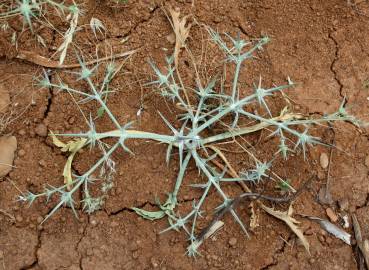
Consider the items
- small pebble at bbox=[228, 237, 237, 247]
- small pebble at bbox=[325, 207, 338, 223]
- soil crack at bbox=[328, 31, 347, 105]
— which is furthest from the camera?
soil crack at bbox=[328, 31, 347, 105]

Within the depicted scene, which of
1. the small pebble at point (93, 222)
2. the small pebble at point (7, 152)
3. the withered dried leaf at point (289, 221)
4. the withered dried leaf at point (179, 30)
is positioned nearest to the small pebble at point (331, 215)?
the withered dried leaf at point (289, 221)

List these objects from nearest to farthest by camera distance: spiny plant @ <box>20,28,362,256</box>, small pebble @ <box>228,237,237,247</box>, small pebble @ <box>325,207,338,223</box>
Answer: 1. spiny plant @ <box>20,28,362,256</box>
2. small pebble @ <box>228,237,237,247</box>
3. small pebble @ <box>325,207,338,223</box>

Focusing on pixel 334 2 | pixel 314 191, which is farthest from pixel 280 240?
pixel 334 2

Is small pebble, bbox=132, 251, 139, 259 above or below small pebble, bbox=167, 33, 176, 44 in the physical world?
below

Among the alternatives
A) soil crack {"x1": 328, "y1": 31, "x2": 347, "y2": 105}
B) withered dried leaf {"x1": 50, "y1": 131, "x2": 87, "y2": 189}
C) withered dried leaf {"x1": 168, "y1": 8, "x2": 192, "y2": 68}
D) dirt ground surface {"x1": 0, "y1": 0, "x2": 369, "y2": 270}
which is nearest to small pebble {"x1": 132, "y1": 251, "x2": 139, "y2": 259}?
dirt ground surface {"x1": 0, "y1": 0, "x2": 369, "y2": 270}

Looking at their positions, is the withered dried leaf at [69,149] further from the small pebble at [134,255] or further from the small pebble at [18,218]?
the small pebble at [134,255]

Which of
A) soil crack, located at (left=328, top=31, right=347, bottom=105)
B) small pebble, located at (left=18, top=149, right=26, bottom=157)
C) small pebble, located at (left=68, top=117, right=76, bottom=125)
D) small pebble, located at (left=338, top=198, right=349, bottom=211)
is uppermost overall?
soil crack, located at (left=328, top=31, right=347, bottom=105)

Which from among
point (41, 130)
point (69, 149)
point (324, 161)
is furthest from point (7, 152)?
point (324, 161)

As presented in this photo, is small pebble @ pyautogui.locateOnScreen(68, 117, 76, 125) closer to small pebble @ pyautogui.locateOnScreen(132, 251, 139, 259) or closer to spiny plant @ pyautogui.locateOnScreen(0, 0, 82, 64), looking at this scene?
spiny plant @ pyautogui.locateOnScreen(0, 0, 82, 64)

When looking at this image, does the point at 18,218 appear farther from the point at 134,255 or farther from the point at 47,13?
the point at 47,13
